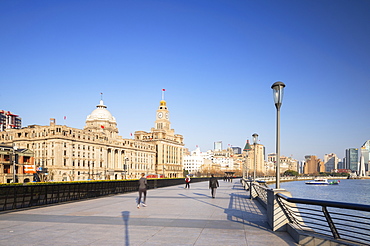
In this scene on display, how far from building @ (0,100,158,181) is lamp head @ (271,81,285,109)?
2785 inches

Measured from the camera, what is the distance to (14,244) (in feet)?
31.2

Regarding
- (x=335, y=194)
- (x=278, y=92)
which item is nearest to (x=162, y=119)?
(x=335, y=194)

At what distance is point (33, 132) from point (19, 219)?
101 meters

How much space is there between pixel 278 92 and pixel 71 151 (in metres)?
100

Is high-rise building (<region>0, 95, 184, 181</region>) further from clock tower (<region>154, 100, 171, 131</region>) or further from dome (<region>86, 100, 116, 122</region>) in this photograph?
clock tower (<region>154, 100, 171, 131</region>)

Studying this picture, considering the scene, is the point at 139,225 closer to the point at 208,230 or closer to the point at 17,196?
the point at 208,230

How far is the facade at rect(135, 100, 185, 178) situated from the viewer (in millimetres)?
177125

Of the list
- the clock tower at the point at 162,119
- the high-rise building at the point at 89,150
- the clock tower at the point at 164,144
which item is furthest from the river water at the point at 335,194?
the clock tower at the point at 162,119

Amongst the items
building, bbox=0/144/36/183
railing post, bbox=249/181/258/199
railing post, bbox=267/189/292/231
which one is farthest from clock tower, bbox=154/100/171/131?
railing post, bbox=267/189/292/231

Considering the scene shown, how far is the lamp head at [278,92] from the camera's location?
13.3 m

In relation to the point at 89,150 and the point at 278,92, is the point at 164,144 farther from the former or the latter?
the point at 278,92

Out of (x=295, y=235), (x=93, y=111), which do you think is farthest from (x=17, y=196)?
(x=93, y=111)

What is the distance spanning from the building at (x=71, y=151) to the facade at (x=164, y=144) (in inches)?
1281

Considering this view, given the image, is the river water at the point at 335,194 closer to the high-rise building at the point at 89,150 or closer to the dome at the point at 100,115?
the high-rise building at the point at 89,150
